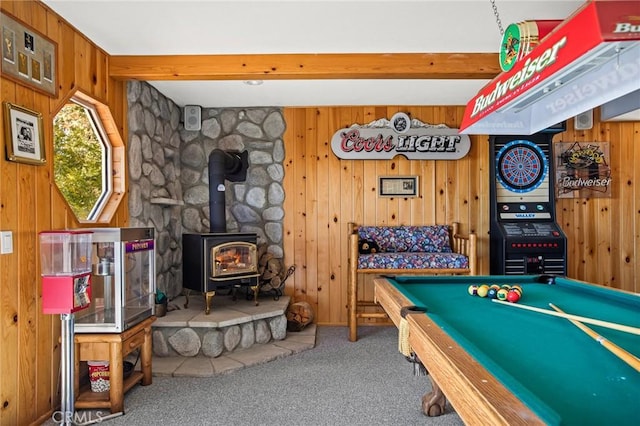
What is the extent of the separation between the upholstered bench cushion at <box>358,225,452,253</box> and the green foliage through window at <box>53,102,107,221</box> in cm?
275

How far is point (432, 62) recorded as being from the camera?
3240 mm

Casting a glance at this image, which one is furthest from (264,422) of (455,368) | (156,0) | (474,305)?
(156,0)

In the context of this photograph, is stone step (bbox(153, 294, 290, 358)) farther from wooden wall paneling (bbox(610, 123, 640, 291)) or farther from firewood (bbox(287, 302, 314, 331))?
wooden wall paneling (bbox(610, 123, 640, 291))

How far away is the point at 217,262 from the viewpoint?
12.6 ft

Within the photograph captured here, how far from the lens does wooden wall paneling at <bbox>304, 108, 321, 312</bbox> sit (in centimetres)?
479

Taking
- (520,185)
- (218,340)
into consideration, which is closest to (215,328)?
(218,340)

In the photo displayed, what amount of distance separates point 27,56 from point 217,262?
2156mm

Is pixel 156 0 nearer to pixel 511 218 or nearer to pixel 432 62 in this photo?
pixel 432 62

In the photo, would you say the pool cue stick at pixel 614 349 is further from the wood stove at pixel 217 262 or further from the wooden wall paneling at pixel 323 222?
the wooden wall paneling at pixel 323 222

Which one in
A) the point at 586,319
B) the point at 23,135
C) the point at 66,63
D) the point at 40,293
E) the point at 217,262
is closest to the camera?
the point at 586,319

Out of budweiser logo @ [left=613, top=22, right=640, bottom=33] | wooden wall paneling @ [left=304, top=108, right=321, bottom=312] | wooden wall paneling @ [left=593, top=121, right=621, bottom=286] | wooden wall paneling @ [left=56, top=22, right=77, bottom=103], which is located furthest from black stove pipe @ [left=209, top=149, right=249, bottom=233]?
wooden wall paneling @ [left=593, top=121, right=621, bottom=286]

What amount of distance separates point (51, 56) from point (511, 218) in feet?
14.2

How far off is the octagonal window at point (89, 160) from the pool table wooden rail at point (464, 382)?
8.86 ft

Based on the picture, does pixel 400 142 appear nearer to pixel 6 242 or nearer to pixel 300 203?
pixel 300 203
